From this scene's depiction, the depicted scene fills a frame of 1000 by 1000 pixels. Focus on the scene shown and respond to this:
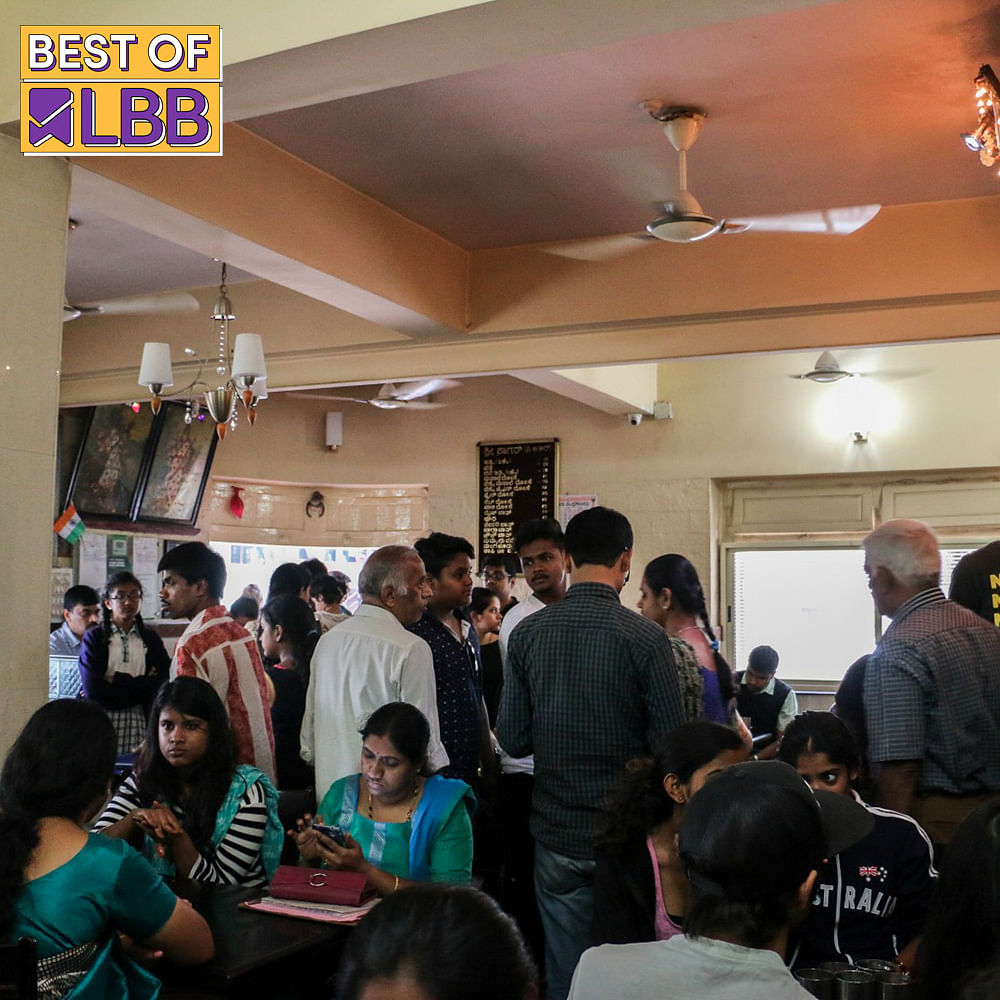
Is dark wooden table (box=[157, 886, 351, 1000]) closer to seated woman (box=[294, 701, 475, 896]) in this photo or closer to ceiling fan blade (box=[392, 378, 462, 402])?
seated woman (box=[294, 701, 475, 896])

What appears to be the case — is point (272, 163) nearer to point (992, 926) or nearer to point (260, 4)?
point (260, 4)

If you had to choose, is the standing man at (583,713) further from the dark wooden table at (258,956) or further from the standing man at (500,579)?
the standing man at (500,579)

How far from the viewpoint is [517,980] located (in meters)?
1.18

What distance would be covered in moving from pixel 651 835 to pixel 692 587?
1451mm

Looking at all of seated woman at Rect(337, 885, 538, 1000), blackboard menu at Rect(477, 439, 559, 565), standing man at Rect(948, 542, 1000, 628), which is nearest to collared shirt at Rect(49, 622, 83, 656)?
blackboard menu at Rect(477, 439, 559, 565)

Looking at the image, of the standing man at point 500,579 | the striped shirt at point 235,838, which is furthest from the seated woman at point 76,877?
the standing man at point 500,579

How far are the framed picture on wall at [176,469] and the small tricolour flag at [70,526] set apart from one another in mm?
878

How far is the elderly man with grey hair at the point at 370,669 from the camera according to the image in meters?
3.63

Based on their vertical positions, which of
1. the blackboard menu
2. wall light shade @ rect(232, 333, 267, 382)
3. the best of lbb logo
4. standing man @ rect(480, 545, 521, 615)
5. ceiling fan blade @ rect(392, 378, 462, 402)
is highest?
the best of lbb logo

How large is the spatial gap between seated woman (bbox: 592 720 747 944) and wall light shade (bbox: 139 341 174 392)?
3890 millimetres

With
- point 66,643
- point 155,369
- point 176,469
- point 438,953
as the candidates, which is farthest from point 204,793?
point 176,469

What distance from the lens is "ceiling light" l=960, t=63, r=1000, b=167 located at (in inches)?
131

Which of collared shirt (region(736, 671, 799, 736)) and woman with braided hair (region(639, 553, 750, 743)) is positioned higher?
woman with braided hair (region(639, 553, 750, 743))

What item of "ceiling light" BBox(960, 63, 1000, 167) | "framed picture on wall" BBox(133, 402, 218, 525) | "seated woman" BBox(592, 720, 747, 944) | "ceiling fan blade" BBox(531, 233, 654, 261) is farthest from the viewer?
"framed picture on wall" BBox(133, 402, 218, 525)
